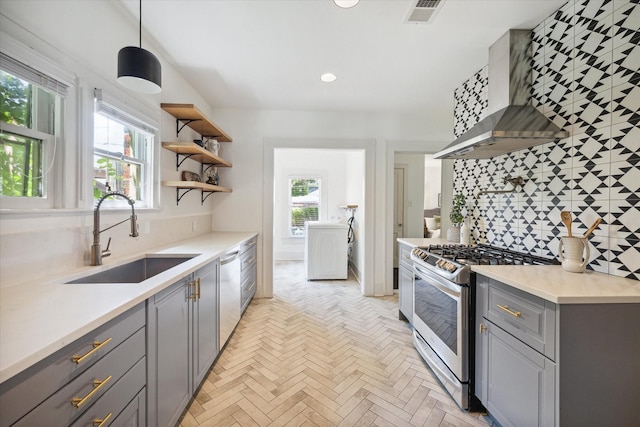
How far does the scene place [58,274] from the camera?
52.9 inches

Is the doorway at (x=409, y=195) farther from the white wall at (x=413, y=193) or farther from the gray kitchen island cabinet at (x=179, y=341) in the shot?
the gray kitchen island cabinet at (x=179, y=341)

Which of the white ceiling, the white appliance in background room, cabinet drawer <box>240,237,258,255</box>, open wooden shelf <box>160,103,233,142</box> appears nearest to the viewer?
the white ceiling

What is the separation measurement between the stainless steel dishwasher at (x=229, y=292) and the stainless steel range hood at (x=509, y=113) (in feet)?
6.96

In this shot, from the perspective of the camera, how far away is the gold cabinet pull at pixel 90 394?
804 millimetres

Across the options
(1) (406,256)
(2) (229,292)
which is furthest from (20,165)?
(1) (406,256)

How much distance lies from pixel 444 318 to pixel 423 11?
214 cm

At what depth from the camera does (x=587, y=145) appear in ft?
5.18

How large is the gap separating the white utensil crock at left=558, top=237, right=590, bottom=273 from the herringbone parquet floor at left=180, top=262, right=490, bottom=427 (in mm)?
1060

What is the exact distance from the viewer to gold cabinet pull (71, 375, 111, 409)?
80 centimetres

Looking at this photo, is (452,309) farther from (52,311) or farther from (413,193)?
(413,193)

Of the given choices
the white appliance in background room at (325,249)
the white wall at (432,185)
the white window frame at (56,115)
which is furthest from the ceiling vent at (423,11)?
the white wall at (432,185)

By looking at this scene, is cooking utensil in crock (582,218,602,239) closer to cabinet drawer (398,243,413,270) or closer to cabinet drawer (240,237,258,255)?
cabinet drawer (398,243,413,270)

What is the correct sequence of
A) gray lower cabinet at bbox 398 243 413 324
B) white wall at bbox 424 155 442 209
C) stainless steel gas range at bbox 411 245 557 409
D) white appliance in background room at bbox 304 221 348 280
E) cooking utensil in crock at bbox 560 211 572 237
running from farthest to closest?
white wall at bbox 424 155 442 209 → white appliance in background room at bbox 304 221 348 280 → gray lower cabinet at bbox 398 243 413 324 → stainless steel gas range at bbox 411 245 557 409 → cooking utensil in crock at bbox 560 211 572 237

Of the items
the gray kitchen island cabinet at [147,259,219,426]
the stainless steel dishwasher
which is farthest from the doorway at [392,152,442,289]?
the gray kitchen island cabinet at [147,259,219,426]
